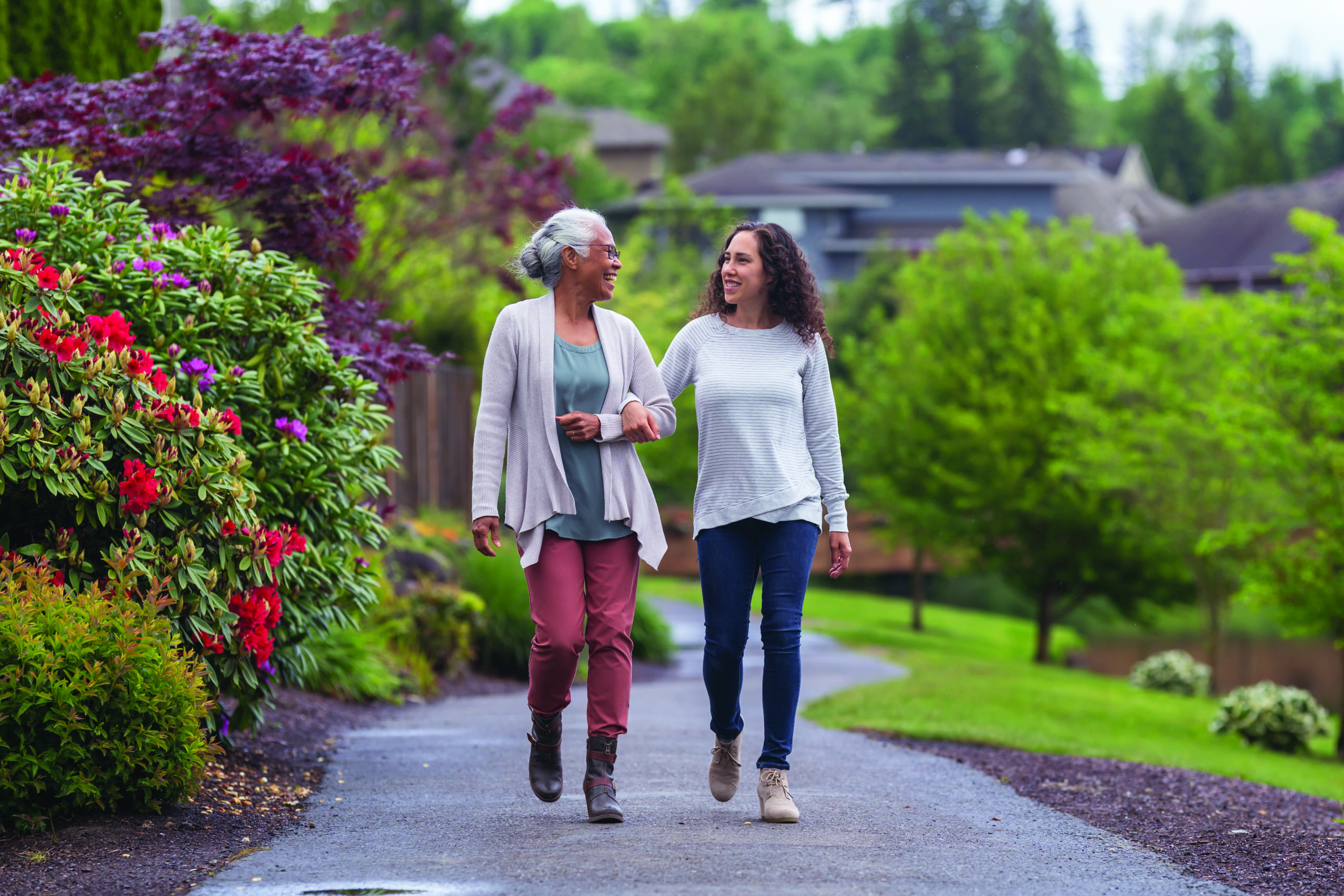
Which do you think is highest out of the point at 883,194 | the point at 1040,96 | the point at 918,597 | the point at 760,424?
the point at 1040,96

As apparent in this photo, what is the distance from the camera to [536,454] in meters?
4.99

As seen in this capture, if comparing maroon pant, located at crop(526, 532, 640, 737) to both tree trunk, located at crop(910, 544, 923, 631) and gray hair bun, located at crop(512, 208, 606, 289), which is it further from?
tree trunk, located at crop(910, 544, 923, 631)

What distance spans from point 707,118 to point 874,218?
25.3 m

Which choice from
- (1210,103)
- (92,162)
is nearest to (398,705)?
(92,162)

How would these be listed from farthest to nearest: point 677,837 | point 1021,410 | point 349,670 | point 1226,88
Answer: point 1226,88 → point 1021,410 → point 349,670 → point 677,837

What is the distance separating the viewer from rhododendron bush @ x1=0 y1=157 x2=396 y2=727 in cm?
523

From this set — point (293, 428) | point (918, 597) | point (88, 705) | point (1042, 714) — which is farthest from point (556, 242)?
point (918, 597)

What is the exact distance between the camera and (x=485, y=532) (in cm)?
492

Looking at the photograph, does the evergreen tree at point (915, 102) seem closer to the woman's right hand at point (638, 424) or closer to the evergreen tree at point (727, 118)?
the evergreen tree at point (727, 118)

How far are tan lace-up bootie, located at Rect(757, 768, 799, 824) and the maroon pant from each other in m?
0.54

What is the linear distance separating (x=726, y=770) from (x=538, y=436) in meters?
1.40

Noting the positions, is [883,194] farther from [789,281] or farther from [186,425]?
[186,425]

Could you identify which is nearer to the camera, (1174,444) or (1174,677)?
(1174,677)

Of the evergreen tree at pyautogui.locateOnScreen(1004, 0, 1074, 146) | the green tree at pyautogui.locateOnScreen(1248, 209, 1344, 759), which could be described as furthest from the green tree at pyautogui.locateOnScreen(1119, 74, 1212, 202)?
the green tree at pyautogui.locateOnScreen(1248, 209, 1344, 759)
